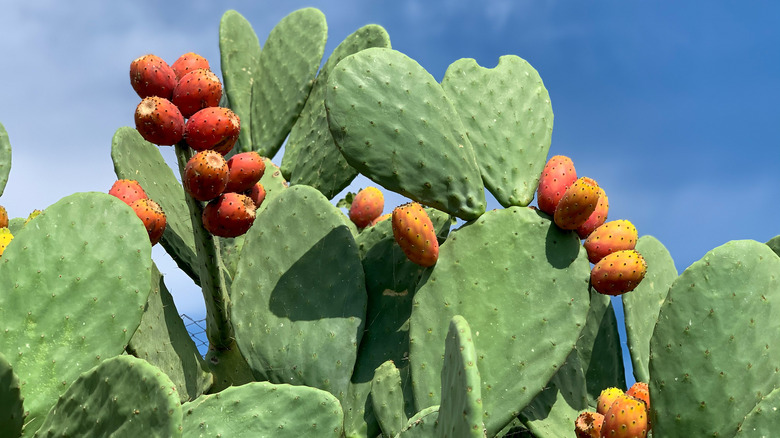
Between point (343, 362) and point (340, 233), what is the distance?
1.26ft

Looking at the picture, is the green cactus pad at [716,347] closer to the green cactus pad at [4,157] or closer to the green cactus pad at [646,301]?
the green cactus pad at [646,301]

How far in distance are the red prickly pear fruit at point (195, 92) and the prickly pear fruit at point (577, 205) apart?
1.06m

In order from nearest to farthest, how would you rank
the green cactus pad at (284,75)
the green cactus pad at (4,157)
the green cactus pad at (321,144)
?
the green cactus pad at (4,157) → the green cactus pad at (321,144) → the green cactus pad at (284,75)

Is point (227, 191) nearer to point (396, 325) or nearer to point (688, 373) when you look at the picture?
point (396, 325)

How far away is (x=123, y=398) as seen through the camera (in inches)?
77.9

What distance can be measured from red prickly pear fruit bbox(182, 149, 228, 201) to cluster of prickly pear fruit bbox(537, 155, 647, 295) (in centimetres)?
93

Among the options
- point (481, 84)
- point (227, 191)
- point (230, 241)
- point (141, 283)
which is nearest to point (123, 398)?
point (141, 283)

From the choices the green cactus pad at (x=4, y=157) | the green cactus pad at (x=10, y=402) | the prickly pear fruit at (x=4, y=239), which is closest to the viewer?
the green cactus pad at (x=10, y=402)

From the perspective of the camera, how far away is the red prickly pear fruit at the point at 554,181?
9.11 feet

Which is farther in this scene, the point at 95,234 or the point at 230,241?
the point at 230,241

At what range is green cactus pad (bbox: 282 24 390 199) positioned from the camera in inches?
146

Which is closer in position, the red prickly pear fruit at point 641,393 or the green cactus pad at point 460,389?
the green cactus pad at point 460,389

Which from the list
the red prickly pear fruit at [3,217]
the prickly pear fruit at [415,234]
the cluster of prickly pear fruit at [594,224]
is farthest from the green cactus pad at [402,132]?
the red prickly pear fruit at [3,217]

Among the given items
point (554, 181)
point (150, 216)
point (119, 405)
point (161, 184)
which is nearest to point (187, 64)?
point (150, 216)
